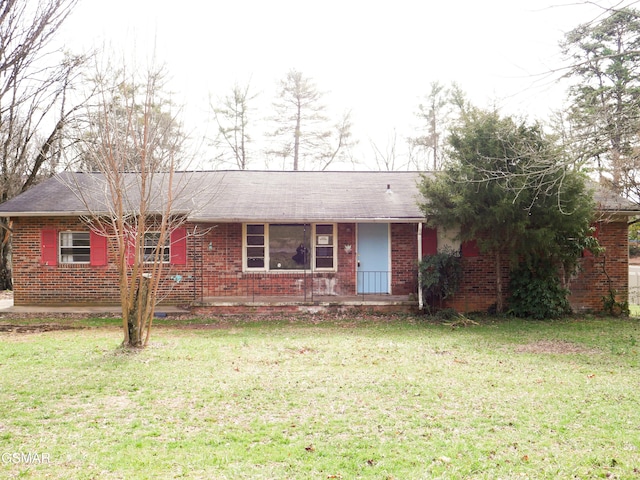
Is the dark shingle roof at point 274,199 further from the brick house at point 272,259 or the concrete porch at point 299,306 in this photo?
the concrete porch at point 299,306

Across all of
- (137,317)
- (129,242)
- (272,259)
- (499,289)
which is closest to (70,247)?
(272,259)

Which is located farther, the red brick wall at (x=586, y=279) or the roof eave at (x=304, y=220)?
the red brick wall at (x=586, y=279)

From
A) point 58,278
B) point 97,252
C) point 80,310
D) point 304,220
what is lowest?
point 80,310

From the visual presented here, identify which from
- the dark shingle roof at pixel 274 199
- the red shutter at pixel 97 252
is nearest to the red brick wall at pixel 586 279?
the dark shingle roof at pixel 274 199

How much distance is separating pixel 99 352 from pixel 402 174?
38.3ft

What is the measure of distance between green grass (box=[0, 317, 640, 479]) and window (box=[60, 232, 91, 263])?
15.2ft

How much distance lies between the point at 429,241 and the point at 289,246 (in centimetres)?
377

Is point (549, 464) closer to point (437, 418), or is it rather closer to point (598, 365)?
point (437, 418)

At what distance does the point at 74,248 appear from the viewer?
13805 millimetres

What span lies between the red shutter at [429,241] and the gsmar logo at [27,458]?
35.4 feet

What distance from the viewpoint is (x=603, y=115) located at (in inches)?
265

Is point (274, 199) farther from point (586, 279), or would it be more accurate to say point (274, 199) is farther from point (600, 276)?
point (600, 276)

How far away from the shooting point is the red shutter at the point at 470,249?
44.0 ft

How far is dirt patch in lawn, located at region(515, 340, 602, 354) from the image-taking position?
8.81m
